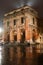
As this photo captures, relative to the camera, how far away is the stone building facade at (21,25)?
110 feet

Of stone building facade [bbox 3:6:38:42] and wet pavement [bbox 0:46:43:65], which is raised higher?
stone building facade [bbox 3:6:38:42]

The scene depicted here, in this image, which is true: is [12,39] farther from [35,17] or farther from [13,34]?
[35,17]

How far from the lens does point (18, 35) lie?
116 feet

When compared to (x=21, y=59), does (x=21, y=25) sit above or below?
above

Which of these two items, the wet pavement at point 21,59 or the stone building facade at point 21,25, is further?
the stone building facade at point 21,25

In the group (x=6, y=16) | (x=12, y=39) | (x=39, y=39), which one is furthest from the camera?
(x=6, y=16)

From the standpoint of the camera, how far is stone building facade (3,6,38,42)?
110 feet

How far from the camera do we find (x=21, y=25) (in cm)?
3481

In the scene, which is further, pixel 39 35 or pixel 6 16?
pixel 6 16

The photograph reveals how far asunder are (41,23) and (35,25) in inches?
89.1

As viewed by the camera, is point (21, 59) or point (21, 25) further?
point (21, 25)

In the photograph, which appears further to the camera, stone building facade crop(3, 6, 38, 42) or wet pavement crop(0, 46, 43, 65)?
stone building facade crop(3, 6, 38, 42)

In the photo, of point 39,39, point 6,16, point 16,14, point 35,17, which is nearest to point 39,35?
point 39,39

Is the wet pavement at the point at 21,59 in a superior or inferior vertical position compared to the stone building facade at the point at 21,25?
inferior
